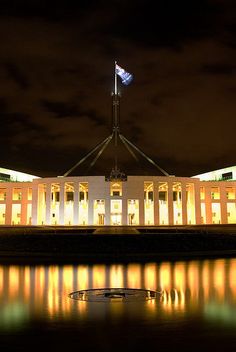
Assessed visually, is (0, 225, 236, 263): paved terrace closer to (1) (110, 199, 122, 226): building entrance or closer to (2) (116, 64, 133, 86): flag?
(1) (110, 199, 122, 226): building entrance

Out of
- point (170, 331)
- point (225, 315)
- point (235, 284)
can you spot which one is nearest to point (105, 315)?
point (170, 331)

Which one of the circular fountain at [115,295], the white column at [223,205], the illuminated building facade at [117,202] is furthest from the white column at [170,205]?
the circular fountain at [115,295]

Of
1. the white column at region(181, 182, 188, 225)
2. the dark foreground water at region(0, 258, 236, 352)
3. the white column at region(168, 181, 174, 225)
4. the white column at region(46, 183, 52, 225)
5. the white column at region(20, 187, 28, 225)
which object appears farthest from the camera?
the white column at region(20, 187, 28, 225)

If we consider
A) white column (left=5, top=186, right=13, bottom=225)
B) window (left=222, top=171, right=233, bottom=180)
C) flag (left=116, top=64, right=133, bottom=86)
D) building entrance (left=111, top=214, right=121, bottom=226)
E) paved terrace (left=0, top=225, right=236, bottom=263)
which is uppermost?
flag (left=116, top=64, right=133, bottom=86)

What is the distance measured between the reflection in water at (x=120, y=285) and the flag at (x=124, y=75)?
95.3 ft

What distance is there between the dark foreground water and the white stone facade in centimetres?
2864

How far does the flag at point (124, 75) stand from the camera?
42.7 m

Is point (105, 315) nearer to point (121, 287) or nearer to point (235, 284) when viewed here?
point (121, 287)

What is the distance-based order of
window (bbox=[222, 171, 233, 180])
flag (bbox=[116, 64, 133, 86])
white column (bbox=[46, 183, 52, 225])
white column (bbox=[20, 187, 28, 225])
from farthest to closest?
window (bbox=[222, 171, 233, 180]), white column (bbox=[20, 187, 28, 225]), white column (bbox=[46, 183, 52, 225]), flag (bbox=[116, 64, 133, 86])

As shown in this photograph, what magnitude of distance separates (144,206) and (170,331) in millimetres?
36330

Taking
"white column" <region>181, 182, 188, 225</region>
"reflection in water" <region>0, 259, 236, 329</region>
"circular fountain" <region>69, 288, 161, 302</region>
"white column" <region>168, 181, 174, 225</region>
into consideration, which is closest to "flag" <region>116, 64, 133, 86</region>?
"white column" <region>168, 181, 174, 225</region>

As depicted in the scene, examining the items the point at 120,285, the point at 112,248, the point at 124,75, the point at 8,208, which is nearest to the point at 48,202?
the point at 8,208

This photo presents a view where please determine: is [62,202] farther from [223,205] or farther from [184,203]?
[223,205]

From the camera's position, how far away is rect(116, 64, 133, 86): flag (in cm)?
4268
